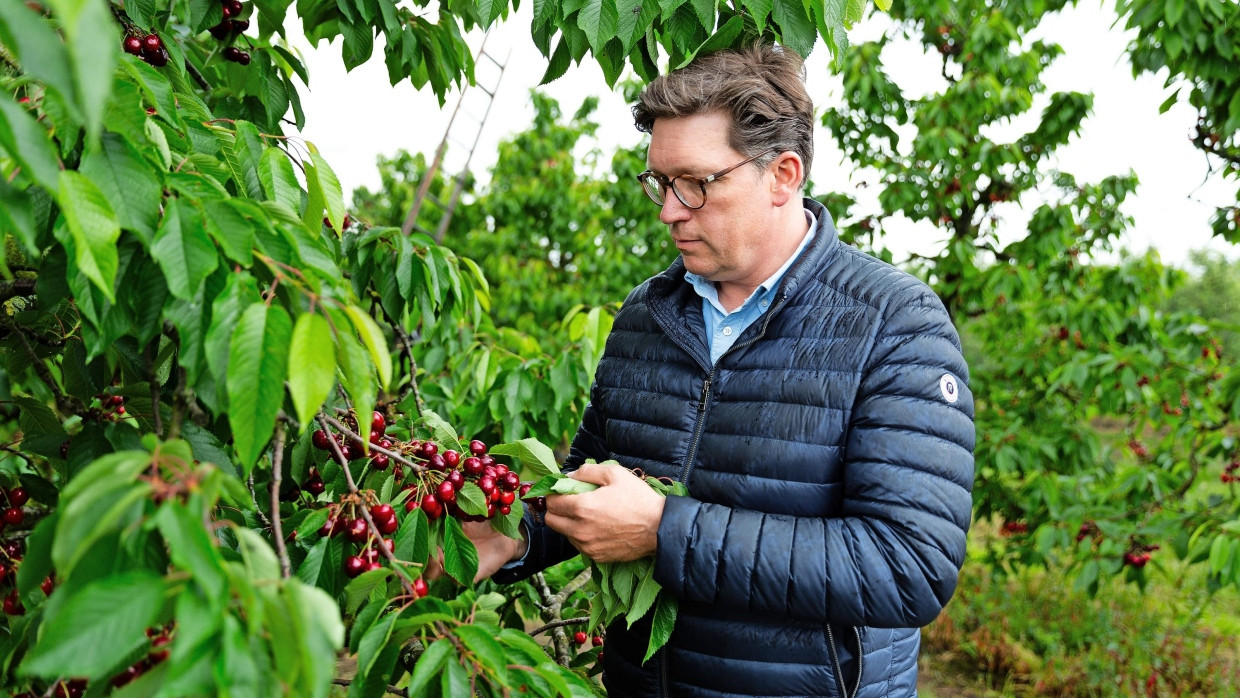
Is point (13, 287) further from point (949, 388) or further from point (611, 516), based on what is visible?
point (949, 388)

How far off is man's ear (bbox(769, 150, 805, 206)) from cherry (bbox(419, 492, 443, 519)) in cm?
90

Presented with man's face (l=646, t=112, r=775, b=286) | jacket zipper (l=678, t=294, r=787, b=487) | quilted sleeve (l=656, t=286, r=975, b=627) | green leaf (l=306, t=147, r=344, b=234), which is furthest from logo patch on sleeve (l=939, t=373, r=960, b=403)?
green leaf (l=306, t=147, r=344, b=234)

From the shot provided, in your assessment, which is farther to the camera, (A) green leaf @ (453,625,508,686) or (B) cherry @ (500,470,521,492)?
(B) cherry @ (500,470,521,492)

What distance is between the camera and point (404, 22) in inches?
81.4

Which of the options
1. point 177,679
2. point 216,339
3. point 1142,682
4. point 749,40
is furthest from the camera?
point 1142,682

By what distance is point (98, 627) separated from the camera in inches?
28.4

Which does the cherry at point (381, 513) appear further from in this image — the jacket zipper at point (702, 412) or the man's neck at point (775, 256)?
the man's neck at point (775, 256)

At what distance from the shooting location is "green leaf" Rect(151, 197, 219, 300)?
0.89 m

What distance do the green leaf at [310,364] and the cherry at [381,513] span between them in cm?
43

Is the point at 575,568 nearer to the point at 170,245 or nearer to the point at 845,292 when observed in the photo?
the point at 845,292

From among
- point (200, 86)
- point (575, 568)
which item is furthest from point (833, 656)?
point (200, 86)

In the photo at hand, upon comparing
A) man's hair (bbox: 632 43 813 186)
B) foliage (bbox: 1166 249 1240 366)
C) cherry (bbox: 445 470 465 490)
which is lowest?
cherry (bbox: 445 470 465 490)

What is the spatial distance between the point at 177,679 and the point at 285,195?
0.76m

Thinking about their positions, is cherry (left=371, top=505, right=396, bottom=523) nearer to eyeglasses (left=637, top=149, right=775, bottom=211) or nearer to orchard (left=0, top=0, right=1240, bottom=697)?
orchard (left=0, top=0, right=1240, bottom=697)
